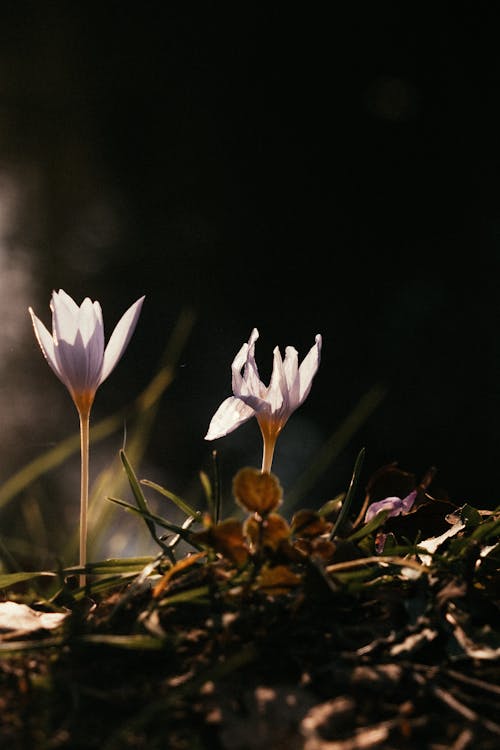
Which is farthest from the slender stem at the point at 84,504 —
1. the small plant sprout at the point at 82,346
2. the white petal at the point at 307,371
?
the white petal at the point at 307,371

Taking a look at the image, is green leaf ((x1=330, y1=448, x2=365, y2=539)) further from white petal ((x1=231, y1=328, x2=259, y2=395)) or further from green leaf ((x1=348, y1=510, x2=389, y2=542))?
white petal ((x1=231, y1=328, x2=259, y2=395))

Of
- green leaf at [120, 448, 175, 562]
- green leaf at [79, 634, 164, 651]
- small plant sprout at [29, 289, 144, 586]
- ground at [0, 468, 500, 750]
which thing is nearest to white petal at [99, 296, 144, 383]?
small plant sprout at [29, 289, 144, 586]

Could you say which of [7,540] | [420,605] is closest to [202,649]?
[420,605]

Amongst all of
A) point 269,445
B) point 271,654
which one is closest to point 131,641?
point 271,654

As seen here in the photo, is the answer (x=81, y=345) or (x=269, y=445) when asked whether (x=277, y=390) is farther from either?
(x=81, y=345)

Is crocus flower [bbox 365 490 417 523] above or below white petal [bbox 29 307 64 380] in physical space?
below

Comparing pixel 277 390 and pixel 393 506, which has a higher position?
pixel 277 390
